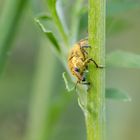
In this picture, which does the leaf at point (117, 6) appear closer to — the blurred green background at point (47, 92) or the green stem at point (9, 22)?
the blurred green background at point (47, 92)

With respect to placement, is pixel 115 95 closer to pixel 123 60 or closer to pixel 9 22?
pixel 123 60

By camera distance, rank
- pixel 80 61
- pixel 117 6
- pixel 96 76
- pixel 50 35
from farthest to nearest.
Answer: pixel 117 6, pixel 50 35, pixel 80 61, pixel 96 76

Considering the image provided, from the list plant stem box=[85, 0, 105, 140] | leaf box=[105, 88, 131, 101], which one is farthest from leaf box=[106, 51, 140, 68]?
plant stem box=[85, 0, 105, 140]

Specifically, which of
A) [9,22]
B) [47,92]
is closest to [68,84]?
[9,22]

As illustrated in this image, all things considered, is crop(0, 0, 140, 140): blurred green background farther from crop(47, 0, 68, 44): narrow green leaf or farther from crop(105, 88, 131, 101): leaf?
crop(105, 88, 131, 101): leaf

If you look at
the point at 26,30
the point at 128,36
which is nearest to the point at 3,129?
the point at 26,30

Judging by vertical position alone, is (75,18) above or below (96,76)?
above
